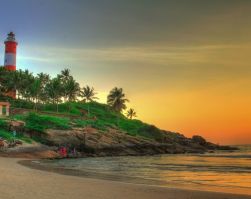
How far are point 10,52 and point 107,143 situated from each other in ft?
149

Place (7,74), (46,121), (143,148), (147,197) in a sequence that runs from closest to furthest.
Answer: (147,197) < (46,121) < (143,148) < (7,74)

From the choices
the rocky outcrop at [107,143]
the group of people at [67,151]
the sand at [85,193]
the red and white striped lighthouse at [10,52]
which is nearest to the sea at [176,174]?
the sand at [85,193]

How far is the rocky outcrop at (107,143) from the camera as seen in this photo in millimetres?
75562

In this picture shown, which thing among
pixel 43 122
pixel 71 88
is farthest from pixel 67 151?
pixel 71 88

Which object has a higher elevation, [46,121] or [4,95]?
[4,95]

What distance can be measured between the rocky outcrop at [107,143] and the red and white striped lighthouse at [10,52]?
38.1 m

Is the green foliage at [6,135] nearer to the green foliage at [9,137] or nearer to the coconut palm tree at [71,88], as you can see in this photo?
the green foliage at [9,137]

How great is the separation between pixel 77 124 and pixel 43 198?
234 feet

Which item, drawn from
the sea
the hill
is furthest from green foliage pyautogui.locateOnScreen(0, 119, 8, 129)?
the sea

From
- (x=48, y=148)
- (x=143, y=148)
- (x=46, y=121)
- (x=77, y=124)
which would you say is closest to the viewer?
(x=48, y=148)

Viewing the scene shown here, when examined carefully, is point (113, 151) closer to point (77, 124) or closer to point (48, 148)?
point (77, 124)

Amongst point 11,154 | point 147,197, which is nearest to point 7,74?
point 11,154

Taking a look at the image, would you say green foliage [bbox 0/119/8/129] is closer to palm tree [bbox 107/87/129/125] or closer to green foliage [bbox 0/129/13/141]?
green foliage [bbox 0/129/13/141]

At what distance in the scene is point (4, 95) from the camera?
10538cm
